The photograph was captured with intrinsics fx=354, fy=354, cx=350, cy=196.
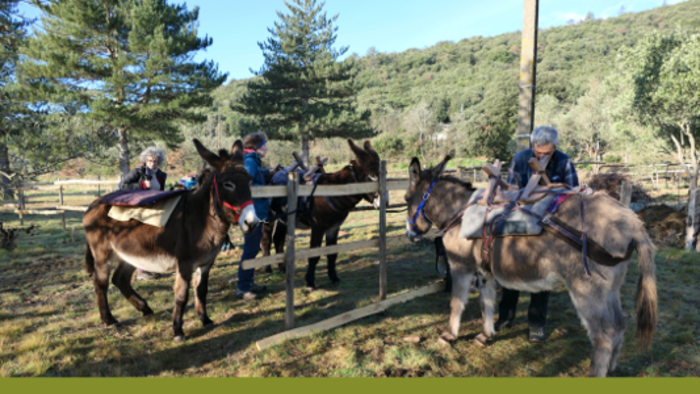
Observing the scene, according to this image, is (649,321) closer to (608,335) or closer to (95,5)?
(608,335)

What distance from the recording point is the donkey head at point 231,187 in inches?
144

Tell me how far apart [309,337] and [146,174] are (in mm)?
3867

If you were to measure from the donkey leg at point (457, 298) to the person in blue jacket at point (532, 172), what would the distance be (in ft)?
2.63

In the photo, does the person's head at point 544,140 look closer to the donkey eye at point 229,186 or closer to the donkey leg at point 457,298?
the donkey leg at point 457,298

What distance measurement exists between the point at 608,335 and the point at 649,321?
1.18 feet

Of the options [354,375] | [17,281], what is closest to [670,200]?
[354,375]

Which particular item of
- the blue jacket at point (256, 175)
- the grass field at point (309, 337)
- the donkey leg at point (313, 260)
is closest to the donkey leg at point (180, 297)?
the grass field at point (309, 337)

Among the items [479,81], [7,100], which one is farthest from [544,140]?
[479,81]

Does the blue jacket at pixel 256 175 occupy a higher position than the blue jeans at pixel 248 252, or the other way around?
the blue jacket at pixel 256 175

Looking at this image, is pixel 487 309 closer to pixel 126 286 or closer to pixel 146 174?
pixel 126 286

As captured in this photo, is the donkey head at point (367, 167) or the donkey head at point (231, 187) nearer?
the donkey head at point (231, 187)

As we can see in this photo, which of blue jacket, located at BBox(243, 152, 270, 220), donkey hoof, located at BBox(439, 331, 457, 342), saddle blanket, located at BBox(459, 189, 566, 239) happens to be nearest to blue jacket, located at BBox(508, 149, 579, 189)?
saddle blanket, located at BBox(459, 189, 566, 239)

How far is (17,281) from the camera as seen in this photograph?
6.84m

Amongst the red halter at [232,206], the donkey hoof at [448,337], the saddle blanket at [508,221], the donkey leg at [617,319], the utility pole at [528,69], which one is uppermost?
the utility pole at [528,69]
